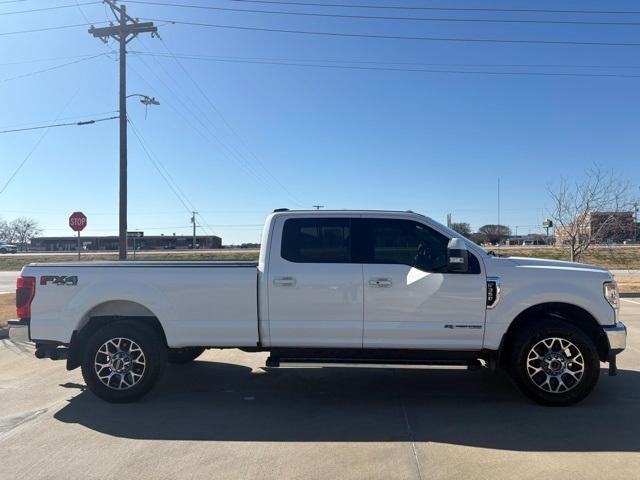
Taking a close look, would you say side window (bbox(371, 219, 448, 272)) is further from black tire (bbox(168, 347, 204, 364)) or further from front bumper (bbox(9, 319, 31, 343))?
front bumper (bbox(9, 319, 31, 343))

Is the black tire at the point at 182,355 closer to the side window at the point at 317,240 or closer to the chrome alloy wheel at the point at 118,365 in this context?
the chrome alloy wheel at the point at 118,365

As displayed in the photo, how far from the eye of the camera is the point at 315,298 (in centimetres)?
547

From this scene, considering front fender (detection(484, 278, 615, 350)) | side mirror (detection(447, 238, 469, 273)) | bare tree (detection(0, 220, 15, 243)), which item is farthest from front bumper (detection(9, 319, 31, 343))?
bare tree (detection(0, 220, 15, 243))

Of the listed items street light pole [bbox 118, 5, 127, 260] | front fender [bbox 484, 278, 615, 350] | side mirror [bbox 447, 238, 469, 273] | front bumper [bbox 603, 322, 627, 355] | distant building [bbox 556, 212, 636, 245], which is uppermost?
street light pole [bbox 118, 5, 127, 260]

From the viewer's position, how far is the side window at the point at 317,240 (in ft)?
18.5

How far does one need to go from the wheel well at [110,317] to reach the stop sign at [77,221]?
11.0m

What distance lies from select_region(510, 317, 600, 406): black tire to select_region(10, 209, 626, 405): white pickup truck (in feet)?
0.04

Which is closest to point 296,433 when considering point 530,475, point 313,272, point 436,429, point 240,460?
point 240,460

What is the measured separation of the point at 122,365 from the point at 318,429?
2319 millimetres

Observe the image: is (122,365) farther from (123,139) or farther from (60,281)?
(123,139)

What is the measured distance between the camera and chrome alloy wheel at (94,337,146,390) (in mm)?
5625

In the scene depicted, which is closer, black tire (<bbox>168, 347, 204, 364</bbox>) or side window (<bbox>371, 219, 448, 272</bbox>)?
side window (<bbox>371, 219, 448, 272</bbox>)

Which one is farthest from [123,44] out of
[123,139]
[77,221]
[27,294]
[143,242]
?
[143,242]

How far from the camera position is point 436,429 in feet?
15.6
